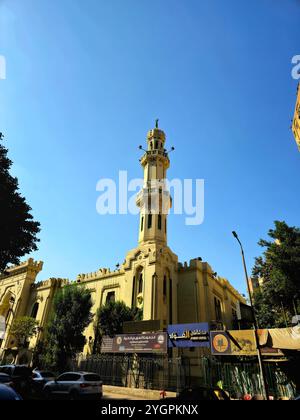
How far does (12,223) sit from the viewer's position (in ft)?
57.9

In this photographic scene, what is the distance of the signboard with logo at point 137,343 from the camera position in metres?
19.6

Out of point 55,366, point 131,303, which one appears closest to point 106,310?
point 131,303

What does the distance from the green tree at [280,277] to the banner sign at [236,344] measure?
6.18 metres

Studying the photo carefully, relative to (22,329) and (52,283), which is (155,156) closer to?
(52,283)

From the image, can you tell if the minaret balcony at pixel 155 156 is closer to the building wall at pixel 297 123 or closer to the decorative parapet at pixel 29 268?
the building wall at pixel 297 123

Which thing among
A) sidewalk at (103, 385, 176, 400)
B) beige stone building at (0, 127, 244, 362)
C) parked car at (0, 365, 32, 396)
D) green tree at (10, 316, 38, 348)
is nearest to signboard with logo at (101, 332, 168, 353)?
sidewalk at (103, 385, 176, 400)

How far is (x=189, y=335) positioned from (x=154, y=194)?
18.7m

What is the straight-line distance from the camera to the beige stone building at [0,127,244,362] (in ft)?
90.0

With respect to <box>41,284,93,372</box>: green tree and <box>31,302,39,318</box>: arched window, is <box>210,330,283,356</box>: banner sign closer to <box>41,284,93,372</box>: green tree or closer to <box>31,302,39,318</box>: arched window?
<box>41,284,93,372</box>: green tree

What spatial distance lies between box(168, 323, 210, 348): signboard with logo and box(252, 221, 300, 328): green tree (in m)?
7.15

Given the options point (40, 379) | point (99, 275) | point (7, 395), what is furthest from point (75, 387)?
point (99, 275)

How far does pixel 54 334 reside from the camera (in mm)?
25203

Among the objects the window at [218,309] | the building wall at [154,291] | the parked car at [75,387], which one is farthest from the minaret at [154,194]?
the parked car at [75,387]
